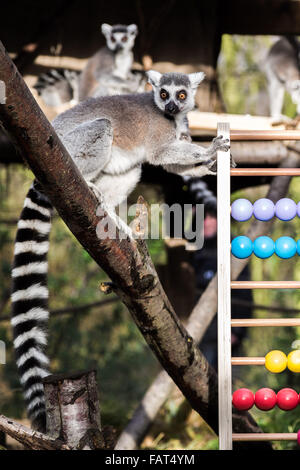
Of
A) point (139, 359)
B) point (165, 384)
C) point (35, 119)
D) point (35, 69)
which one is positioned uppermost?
point (35, 69)

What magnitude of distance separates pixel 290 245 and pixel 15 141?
5.11 feet

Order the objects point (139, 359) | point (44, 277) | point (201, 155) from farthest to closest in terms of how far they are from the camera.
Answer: point (139, 359)
point (201, 155)
point (44, 277)

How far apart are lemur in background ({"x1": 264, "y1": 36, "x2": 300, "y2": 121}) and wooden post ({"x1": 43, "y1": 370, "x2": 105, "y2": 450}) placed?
586cm

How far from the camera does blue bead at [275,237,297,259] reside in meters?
3.09

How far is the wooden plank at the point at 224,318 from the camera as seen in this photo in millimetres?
2846

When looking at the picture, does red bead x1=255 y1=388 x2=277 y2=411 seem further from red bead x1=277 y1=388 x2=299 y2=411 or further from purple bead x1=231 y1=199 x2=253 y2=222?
purple bead x1=231 y1=199 x2=253 y2=222

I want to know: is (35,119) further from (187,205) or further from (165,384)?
(187,205)

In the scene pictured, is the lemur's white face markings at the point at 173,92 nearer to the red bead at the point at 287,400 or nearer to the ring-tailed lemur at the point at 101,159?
the ring-tailed lemur at the point at 101,159

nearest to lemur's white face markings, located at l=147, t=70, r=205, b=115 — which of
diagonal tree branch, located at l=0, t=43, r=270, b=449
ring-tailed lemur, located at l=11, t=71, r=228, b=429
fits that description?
ring-tailed lemur, located at l=11, t=71, r=228, b=429

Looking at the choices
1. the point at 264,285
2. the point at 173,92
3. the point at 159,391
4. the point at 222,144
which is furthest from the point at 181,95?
the point at 159,391

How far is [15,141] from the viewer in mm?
2404

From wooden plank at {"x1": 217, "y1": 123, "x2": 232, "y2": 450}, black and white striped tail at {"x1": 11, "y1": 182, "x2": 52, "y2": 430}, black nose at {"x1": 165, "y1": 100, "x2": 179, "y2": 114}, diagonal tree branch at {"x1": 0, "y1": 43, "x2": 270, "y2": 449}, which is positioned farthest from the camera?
black nose at {"x1": 165, "y1": 100, "x2": 179, "y2": 114}

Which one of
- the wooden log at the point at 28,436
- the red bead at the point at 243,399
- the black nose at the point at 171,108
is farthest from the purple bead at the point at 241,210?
the wooden log at the point at 28,436

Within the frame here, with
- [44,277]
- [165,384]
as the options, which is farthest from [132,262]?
[165,384]
